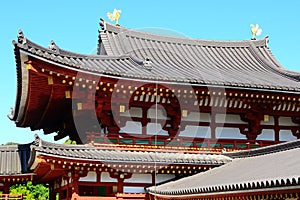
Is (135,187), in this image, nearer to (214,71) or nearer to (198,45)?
(214,71)

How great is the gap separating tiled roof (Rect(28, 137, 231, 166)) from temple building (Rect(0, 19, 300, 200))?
34 mm

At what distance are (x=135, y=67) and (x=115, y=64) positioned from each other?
30.9 inches

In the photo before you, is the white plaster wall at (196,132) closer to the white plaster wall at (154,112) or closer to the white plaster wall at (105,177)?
the white plaster wall at (154,112)

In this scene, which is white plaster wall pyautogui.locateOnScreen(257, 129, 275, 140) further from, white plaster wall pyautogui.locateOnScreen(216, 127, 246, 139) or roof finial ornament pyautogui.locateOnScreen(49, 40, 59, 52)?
roof finial ornament pyautogui.locateOnScreen(49, 40, 59, 52)

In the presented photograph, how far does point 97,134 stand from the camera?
55.1 ft

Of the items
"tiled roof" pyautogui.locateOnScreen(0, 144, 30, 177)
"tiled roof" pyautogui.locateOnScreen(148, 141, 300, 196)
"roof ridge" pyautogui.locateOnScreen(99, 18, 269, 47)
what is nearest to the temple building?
"tiled roof" pyautogui.locateOnScreen(148, 141, 300, 196)

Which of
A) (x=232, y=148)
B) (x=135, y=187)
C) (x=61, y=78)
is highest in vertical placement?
(x=61, y=78)

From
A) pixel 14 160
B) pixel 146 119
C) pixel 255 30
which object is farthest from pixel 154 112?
pixel 255 30

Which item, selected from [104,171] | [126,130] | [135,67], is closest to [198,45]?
[135,67]

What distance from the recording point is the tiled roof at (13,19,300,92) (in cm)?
1590

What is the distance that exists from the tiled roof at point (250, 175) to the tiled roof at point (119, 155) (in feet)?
1.81

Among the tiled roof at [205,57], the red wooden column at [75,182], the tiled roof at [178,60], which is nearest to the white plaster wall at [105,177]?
the red wooden column at [75,182]

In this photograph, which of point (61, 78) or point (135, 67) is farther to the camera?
point (135, 67)

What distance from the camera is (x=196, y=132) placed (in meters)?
17.9
